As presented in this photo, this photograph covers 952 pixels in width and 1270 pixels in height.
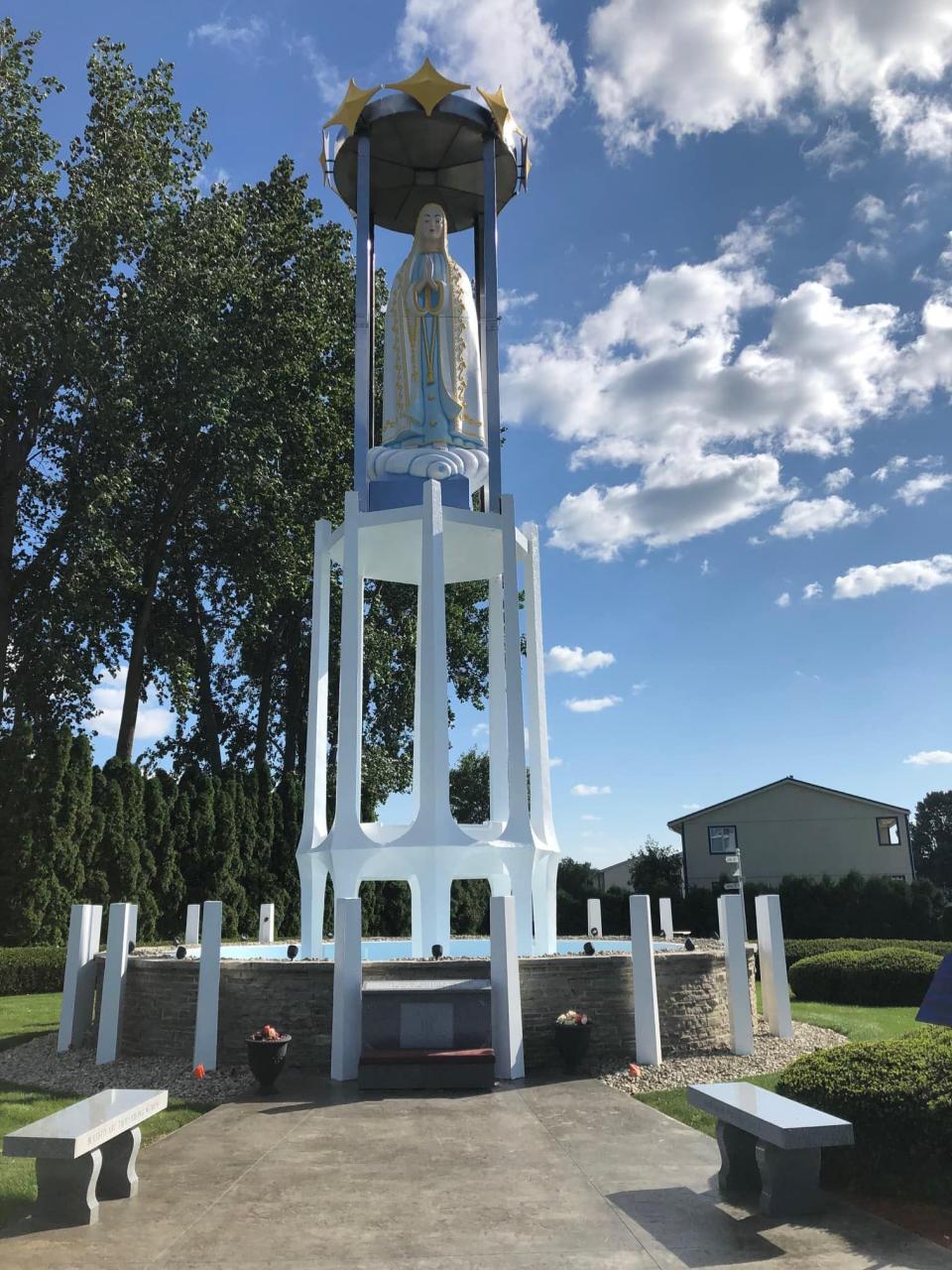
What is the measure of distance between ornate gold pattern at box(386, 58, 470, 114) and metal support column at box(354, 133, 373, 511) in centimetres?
108

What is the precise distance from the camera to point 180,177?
2409 centimetres

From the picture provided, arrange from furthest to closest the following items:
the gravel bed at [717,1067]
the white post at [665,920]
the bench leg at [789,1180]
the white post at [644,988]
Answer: the white post at [665,920] < the white post at [644,988] < the gravel bed at [717,1067] < the bench leg at [789,1180]

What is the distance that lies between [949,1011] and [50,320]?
20749 millimetres

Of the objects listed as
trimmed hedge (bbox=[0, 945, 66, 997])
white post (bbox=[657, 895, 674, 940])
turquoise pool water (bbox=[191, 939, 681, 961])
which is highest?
white post (bbox=[657, 895, 674, 940])

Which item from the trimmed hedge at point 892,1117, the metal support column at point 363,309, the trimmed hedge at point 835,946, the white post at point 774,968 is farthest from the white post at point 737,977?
the trimmed hedge at point 835,946

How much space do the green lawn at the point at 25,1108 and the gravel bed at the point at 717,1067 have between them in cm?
428

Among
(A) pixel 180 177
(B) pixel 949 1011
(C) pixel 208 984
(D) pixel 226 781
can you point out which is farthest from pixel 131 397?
(B) pixel 949 1011

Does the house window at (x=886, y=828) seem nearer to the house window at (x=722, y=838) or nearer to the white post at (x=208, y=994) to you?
the house window at (x=722, y=838)

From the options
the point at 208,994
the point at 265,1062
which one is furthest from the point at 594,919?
the point at 265,1062

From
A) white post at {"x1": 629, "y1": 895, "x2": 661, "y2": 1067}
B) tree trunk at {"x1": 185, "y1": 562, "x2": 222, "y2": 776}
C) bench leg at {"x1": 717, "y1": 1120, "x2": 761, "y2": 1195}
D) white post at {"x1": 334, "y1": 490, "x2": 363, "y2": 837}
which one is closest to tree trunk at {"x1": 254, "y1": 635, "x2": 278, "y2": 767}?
tree trunk at {"x1": 185, "y1": 562, "x2": 222, "y2": 776}

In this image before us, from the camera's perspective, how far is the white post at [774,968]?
12609mm

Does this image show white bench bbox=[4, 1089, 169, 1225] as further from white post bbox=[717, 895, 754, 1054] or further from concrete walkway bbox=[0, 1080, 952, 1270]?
white post bbox=[717, 895, 754, 1054]

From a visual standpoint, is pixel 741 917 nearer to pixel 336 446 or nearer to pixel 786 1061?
pixel 786 1061

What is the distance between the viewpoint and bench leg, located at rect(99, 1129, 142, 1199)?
6547 millimetres
